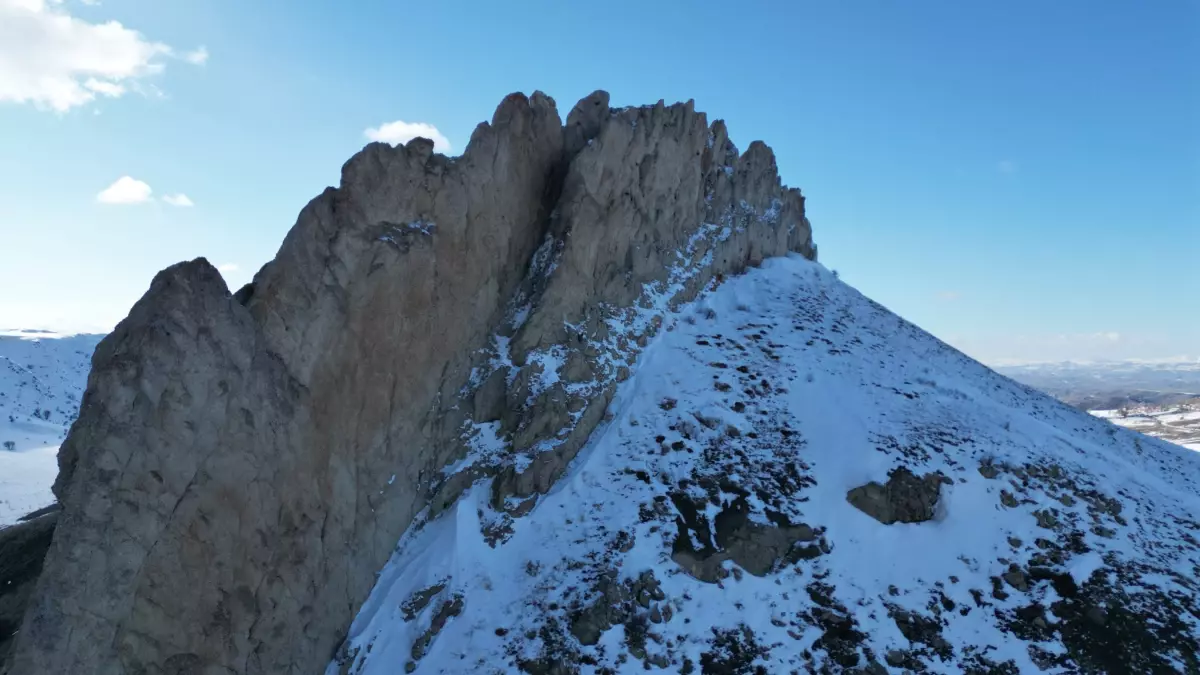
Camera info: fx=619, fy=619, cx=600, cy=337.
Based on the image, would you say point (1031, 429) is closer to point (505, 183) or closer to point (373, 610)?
point (505, 183)

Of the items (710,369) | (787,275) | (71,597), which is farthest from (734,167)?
A: (71,597)

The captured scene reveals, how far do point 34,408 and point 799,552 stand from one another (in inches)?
4157

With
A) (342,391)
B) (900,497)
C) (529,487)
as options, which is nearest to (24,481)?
(342,391)

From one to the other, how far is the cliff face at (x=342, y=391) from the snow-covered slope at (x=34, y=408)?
13955mm

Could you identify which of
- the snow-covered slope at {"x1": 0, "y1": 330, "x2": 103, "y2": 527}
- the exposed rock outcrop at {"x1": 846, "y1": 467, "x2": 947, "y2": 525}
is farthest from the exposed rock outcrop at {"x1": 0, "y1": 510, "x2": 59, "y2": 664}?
the exposed rock outcrop at {"x1": 846, "y1": 467, "x2": 947, "y2": 525}

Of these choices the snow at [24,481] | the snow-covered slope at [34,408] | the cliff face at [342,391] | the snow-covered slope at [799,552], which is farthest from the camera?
the snow-covered slope at [34,408]

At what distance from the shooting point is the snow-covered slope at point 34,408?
136ft

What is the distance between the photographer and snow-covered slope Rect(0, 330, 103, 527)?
4156cm

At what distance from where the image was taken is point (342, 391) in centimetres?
1360

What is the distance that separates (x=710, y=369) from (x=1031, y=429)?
31.9 ft

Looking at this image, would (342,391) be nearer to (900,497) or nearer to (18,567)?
(18,567)

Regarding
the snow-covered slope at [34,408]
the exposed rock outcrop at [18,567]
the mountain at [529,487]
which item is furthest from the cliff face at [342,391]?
the snow-covered slope at [34,408]

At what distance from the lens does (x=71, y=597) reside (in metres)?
9.09

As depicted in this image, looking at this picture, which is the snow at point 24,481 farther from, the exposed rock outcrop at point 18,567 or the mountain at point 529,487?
the mountain at point 529,487
